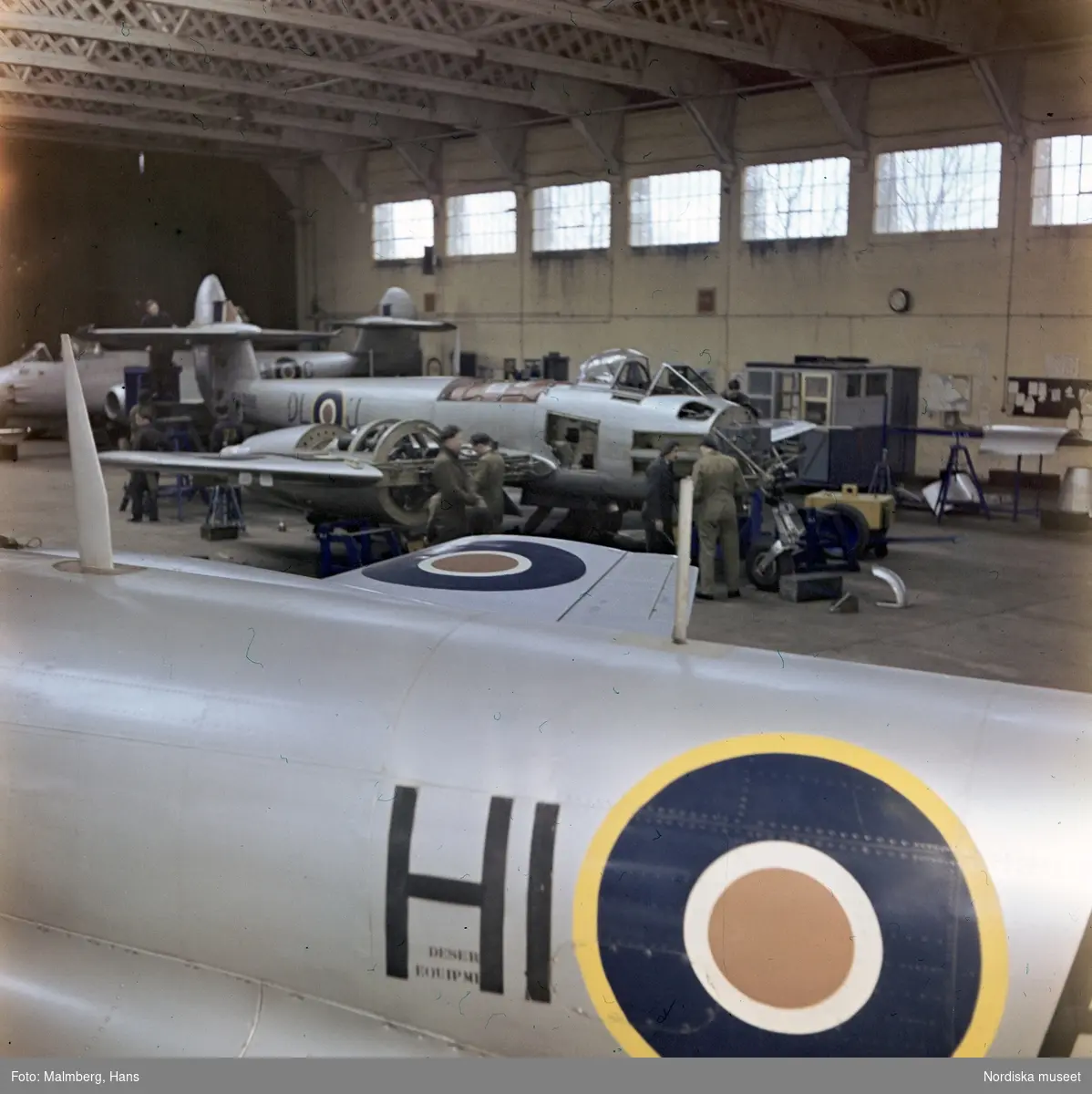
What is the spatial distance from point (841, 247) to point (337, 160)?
9.62 meters

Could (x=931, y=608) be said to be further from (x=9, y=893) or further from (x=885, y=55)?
(x=885, y=55)

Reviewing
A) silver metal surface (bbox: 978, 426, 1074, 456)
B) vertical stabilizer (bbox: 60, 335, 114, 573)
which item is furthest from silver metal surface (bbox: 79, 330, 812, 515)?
vertical stabilizer (bbox: 60, 335, 114, 573)

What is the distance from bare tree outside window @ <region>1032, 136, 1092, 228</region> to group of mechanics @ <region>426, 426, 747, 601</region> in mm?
8387

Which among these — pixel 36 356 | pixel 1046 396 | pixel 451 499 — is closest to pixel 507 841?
pixel 451 499

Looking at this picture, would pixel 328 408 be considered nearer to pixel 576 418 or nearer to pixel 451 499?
pixel 576 418

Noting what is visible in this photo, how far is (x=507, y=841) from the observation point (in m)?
2.68

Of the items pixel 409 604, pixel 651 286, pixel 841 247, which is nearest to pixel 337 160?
pixel 651 286

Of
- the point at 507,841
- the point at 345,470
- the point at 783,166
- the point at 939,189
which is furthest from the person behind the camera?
the point at 783,166

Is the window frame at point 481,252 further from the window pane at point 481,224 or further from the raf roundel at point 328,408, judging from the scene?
the raf roundel at point 328,408

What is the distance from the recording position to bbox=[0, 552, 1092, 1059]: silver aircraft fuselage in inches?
96.1

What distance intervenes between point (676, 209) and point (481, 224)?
182 inches

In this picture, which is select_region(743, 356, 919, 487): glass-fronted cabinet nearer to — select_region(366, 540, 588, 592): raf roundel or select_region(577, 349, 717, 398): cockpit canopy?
select_region(577, 349, 717, 398): cockpit canopy

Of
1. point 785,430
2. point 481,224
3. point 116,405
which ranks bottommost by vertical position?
Result: point 785,430

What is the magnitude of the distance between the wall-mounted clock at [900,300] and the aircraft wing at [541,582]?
42.0 feet
